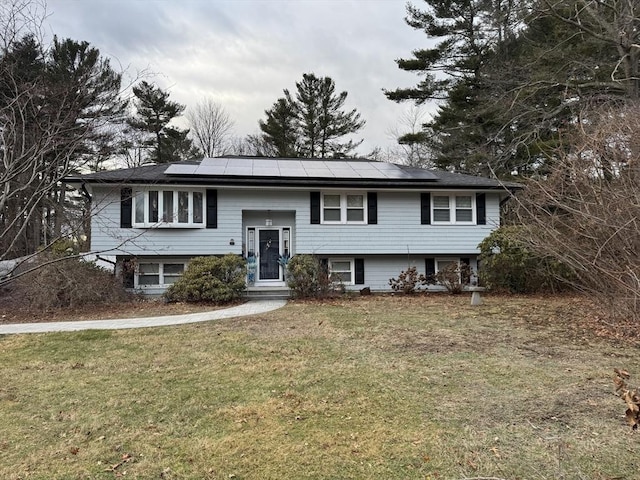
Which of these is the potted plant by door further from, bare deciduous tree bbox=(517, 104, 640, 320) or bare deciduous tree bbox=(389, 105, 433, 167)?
bare deciduous tree bbox=(389, 105, 433, 167)

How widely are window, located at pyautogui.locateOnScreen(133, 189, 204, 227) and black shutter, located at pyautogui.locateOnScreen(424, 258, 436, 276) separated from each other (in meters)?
7.92

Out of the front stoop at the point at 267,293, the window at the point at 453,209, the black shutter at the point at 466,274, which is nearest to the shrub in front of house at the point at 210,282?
the front stoop at the point at 267,293

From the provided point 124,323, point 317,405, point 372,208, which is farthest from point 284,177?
point 317,405

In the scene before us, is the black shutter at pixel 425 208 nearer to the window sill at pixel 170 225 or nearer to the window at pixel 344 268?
the window at pixel 344 268

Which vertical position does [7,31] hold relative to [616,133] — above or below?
above

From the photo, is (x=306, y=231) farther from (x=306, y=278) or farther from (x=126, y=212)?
(x=126, y=212)

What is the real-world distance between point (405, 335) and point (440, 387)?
2.75 m

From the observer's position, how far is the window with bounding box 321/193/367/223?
14469 millimetres

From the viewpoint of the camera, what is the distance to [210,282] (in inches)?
461

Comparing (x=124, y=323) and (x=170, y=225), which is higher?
(x=170, y=225)

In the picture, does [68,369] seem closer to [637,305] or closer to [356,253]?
[637,305]

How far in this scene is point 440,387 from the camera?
479cm

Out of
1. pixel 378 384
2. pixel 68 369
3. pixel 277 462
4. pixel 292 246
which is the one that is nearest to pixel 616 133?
pixel 378 384

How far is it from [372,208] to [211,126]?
19530mm
